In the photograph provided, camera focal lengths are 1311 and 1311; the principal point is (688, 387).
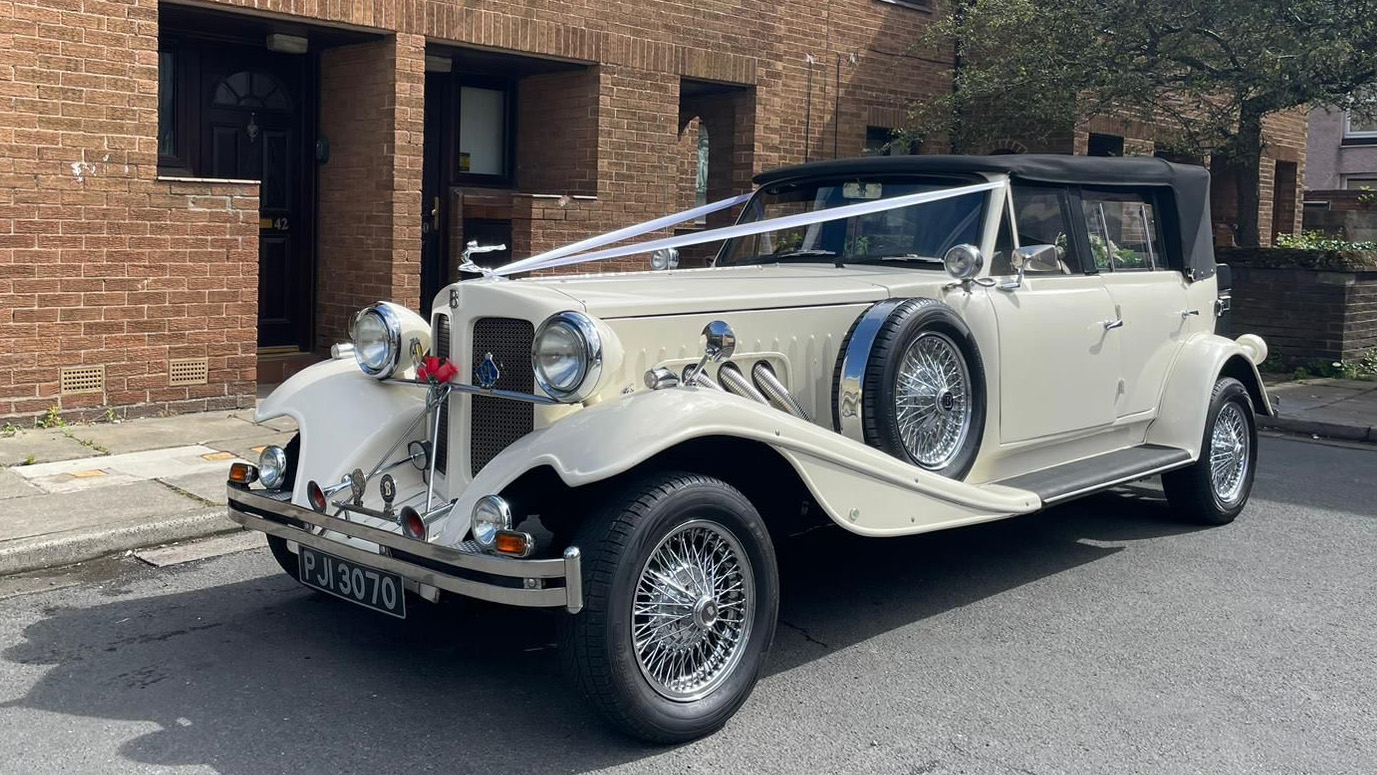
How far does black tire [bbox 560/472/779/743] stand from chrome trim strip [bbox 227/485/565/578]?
16 centimetres

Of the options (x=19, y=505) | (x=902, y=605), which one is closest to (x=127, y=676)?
(x=19, y=505)

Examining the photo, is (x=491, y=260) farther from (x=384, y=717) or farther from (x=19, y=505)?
(x=384, y=717)

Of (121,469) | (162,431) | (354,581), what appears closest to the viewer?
(354,581)

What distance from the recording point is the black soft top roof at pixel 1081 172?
19.5 ft

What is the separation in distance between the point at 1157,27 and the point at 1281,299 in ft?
10.3

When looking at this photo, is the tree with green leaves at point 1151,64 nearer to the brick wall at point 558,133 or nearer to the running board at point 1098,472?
the brick wall at point 558,133

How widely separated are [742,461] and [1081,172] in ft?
8.98

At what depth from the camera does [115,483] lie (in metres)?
6.95

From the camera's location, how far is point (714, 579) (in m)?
4.12

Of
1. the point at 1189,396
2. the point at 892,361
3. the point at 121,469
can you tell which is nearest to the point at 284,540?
the point at 892,361

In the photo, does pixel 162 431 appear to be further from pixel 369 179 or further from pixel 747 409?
pixel 747 409

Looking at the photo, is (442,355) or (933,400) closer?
(442,355)

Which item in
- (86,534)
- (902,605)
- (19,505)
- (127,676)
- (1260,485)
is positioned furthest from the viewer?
(1260,485)

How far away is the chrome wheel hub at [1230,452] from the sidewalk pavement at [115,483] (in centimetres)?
507
